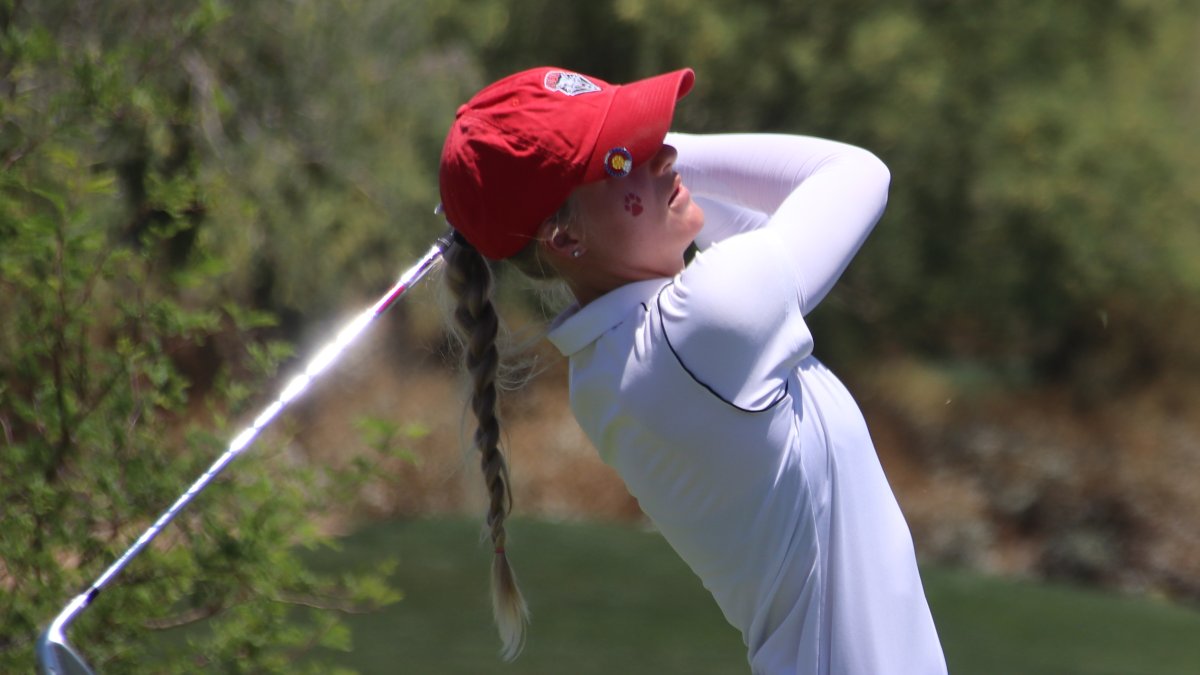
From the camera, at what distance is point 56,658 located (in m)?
1.77

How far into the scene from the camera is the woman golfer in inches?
61.3

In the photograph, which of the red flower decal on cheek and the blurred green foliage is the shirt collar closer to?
the red flower decal on cheek

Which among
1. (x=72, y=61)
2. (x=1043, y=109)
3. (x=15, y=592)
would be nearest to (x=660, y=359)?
(x=15, y=592)

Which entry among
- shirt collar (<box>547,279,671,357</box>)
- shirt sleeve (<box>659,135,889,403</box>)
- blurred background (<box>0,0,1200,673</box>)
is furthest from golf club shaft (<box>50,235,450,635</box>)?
blurred background (<box>0,0,1200,673</box>)

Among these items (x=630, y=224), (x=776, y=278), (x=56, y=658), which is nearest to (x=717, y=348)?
(x=776, y=278)

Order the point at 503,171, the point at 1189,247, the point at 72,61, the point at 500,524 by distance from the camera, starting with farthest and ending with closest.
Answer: the point at 1189,247 < the point at 72,61 < the point at 500,524 < the point at 503,171

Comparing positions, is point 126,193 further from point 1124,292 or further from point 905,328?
point 1124,292

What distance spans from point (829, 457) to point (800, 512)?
7cm

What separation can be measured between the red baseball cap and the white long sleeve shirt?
0.13 m

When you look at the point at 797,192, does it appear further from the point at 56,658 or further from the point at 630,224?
the point at 56,658

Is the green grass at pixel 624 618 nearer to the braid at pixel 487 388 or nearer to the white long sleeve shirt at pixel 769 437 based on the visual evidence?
the braid at pixel 487 388

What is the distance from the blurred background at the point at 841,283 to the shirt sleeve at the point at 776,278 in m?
2.62

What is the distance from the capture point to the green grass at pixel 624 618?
24.2 ft

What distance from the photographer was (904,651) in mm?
1599
